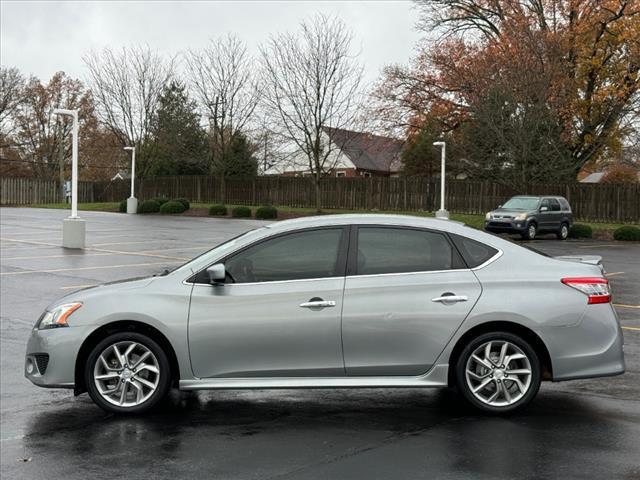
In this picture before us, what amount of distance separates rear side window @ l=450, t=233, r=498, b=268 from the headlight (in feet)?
10.0

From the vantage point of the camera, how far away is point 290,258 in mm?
6492

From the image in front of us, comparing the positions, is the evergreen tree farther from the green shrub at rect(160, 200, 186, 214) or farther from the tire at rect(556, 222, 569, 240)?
the tire at rect(556, 222, 569, 240)

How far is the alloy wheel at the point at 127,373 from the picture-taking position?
637 cm

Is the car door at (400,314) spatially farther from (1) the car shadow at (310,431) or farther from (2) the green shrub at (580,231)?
(2) the green shrub at (580,231)

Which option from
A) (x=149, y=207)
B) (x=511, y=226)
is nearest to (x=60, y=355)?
(x=511, y=226)

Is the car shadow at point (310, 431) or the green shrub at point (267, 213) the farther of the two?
the green shrub at point (267, 213)

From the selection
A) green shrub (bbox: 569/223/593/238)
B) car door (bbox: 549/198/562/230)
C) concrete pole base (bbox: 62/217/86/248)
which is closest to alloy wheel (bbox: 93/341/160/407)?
concrete pole base (bbox: 62/217/86/248)

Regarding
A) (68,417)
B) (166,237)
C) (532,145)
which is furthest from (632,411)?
(532,145)

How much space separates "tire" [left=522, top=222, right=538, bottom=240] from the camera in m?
30.8

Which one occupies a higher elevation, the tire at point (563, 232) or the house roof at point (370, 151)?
the house roof at point (370, 151)

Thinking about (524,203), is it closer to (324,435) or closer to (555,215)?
(555,215)

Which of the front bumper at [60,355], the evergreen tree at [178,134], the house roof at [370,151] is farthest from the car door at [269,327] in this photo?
the evergreen tree at [178,134]

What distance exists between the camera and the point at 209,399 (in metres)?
6.97

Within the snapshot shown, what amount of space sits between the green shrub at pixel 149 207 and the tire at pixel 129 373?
43.0 meters
